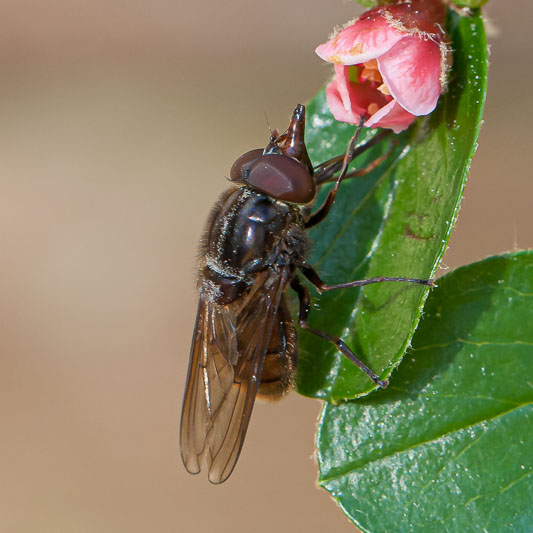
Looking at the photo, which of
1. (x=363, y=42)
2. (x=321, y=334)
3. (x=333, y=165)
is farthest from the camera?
(x=333, y=165)

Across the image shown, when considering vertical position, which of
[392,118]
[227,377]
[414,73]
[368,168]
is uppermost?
[414,73]

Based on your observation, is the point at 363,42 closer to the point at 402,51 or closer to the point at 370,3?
the point at 402,51

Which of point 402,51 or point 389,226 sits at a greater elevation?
point 402,51

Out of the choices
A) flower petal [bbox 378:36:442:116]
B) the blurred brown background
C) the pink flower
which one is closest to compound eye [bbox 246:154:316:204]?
the pink flower

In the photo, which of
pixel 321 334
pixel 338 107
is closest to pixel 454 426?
pixel 321 334

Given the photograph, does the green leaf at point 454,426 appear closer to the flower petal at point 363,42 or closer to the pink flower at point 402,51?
the pink flower at point 402,51

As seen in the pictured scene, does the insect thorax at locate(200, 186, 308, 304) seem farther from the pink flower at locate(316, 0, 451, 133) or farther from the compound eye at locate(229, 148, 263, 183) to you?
the pink flower at locate(316, 0, 451, 133)

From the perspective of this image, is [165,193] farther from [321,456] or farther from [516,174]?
[321,456]

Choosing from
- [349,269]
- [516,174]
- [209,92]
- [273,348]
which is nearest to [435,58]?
[349,269]
